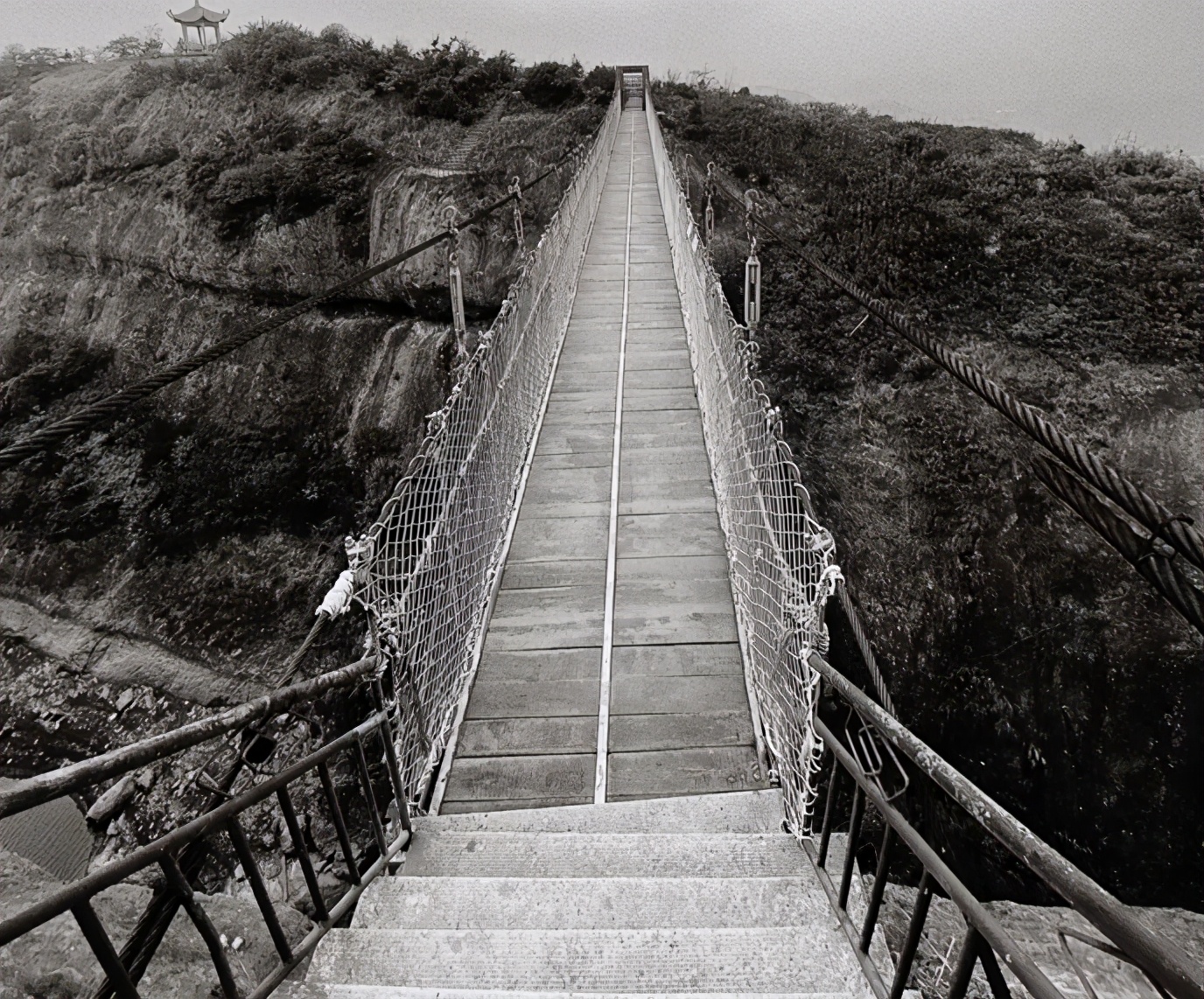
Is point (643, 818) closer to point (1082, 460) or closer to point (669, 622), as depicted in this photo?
point (669, 622)

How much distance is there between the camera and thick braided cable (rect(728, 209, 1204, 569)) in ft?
2.42

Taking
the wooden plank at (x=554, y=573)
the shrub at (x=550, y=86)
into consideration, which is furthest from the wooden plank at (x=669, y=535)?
the shrub at (x=550, y=86)

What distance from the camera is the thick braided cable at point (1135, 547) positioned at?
0.71 m

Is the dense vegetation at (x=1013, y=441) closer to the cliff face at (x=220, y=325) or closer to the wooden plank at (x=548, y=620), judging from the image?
the wooden plank at (x=548, y=620)

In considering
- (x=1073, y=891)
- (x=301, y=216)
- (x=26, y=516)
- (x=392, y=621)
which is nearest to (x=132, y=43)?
(x=301, y=216)

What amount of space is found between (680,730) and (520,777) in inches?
20.0

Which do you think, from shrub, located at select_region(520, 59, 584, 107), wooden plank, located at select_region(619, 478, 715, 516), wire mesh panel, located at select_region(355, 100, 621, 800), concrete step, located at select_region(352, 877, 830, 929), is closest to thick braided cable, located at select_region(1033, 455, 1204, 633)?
concrete step, located at select_region(352, 877, 830, 929)

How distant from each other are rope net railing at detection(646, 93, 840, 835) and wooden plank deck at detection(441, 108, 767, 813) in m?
0.13

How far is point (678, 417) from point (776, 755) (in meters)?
2.26

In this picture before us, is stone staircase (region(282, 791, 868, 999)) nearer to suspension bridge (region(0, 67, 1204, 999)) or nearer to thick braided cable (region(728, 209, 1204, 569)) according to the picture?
suspension bridge (region(0, 67, 1204, 999))

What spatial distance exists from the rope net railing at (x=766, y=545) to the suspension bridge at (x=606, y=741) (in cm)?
2

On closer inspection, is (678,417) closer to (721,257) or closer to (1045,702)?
(1045,702)

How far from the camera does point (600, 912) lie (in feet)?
4.47

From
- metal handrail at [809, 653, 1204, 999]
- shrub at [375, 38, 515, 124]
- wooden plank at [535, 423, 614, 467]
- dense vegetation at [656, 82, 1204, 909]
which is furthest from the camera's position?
shrub at [375, 38, 515, 124]
